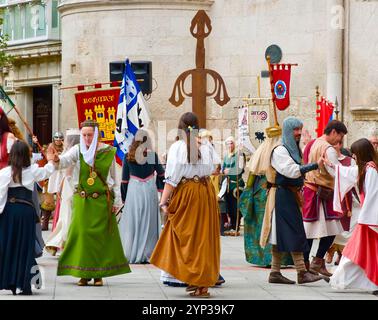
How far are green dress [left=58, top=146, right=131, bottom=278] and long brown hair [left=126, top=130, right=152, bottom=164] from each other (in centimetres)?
280

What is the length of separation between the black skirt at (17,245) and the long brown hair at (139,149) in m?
4.12

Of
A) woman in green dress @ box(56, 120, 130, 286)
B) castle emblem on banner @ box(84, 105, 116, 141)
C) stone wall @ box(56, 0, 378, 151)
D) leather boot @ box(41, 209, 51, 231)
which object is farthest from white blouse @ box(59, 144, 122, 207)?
stone wall @ box(56, 0, 378, 151)

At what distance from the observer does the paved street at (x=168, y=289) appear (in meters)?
11.5

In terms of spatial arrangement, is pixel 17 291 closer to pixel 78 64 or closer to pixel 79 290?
pixel 79 290

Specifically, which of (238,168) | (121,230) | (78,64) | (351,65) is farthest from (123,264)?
(78,64)

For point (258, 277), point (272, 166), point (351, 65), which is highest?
point (351, 65)

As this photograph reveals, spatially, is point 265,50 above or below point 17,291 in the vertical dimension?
above

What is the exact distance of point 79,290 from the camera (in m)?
11.9

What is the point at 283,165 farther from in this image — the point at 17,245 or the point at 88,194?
the point at 17,245

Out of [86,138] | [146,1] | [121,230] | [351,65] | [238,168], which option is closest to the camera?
[86,138]

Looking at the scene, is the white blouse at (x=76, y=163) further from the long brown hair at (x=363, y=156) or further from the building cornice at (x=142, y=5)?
the building cornice at (x=142, y=5)

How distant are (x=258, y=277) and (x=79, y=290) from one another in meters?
2.49

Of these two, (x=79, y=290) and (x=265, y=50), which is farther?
(x=265, y=50)

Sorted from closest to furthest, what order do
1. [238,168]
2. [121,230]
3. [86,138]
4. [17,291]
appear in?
[17,291] → [86,138] → [121,230] → [238,168]
